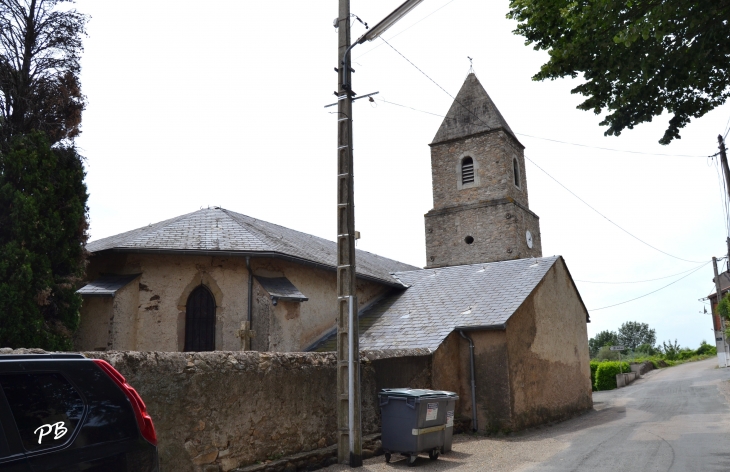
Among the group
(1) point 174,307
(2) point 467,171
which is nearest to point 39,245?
(1) point 174,307

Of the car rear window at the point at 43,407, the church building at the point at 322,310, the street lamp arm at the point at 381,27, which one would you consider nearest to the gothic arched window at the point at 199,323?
the church building at the point at 322,310

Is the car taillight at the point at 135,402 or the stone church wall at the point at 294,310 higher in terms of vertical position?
the stone church wall at the point at 294,310

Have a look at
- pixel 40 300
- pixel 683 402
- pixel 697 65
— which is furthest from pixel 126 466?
pixel 683 402

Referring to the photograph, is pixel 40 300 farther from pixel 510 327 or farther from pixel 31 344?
pixel 510 327

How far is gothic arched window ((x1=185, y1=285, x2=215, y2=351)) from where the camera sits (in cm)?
1573

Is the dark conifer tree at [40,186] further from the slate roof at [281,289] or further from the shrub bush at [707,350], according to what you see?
the shrub bush at [707,350]

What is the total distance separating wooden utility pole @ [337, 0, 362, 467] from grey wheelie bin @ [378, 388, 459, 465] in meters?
0.87

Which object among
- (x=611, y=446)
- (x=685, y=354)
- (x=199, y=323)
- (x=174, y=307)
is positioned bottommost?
(x=611, y=446)

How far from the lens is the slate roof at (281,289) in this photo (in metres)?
15.4

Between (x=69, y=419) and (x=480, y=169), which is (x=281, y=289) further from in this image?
(x=480, y=169)

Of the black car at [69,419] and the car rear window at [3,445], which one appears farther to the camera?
the black car at [69,419]

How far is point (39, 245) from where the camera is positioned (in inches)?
484

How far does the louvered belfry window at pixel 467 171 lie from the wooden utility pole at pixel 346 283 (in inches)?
830

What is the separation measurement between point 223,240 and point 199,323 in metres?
2.41
